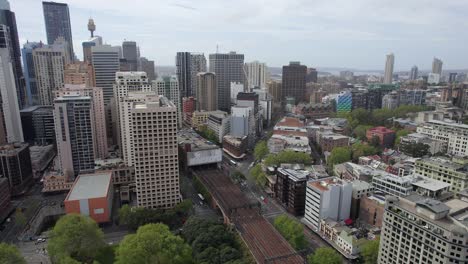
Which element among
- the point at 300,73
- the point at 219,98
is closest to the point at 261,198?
the point at 219,98

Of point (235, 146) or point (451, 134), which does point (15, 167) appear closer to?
point (235, 146)

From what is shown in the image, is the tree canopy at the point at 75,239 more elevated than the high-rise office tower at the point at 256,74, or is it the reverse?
the high-rise office tower at the point at 256,74

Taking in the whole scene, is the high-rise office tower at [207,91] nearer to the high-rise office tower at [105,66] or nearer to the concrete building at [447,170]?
the high-rise office tower at [105,66]

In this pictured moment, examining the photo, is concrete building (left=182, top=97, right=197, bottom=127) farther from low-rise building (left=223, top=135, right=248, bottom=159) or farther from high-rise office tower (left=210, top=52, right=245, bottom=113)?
low-rise building (left=223, top=135, right=248, bottom=159)

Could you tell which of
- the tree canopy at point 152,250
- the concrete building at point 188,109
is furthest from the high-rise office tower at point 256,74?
the tree canopy at point 152,250

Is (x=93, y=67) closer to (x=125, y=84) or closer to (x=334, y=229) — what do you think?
(x=125, y=84)

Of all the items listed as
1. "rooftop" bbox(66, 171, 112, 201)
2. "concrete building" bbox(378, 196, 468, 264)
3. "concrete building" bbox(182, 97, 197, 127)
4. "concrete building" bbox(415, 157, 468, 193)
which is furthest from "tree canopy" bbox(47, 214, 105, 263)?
"concrete building" bbox(182, 97, 197, 127)
